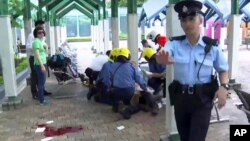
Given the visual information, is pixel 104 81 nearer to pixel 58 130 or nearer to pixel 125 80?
pixel 125 80

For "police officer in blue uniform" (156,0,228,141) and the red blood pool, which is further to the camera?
the red blood pool

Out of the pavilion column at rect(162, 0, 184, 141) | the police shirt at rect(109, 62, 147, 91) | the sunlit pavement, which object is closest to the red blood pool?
the sunlit pavement

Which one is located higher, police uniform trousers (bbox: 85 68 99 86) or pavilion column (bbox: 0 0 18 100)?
pavilion column (bbox: 0 0 18 100)

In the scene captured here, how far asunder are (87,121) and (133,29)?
3.72 metres

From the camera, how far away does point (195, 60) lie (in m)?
3.09

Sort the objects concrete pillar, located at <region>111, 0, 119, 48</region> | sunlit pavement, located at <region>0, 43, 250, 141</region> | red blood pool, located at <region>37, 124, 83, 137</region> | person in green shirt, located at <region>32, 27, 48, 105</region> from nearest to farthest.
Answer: sunlit pavement, located at <region>0, 43, 250, 141</region>
red blood pool, located at <region>37, 124, 83, 137</region>
person in green shirt, located at <region>32, 27, 48, 105</region>
concrete pillar, located at <region>111, 0, 119, 48</region>

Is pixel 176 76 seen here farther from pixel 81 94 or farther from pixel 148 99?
pixel 81 94

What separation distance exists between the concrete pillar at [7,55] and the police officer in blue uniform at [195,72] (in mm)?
5274

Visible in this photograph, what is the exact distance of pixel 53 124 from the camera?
6.55m

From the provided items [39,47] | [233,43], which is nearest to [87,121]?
[39,47]

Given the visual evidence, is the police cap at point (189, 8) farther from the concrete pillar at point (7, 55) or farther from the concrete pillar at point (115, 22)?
the concrete pillar at point (115, 22)

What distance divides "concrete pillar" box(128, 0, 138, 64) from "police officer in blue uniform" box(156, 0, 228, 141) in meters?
6.11

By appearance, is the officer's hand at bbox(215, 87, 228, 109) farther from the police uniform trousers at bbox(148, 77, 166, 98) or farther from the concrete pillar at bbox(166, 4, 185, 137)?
the police uniform trousers at bbox(148, 77, 166, 98)

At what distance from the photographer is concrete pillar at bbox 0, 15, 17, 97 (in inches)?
295
